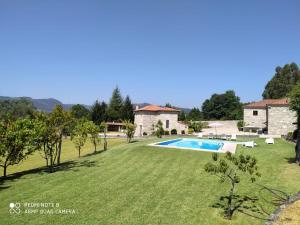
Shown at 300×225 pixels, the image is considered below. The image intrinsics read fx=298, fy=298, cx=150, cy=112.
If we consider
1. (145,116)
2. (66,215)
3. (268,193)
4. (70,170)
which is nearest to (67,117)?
(70,170)

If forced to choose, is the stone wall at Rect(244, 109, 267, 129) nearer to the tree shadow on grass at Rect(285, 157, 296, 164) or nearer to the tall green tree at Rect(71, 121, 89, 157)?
the tree shadow on grass at Rect(285, 157, 296, 164)

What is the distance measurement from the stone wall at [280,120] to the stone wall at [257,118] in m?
8.74

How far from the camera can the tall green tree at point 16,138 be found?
63.1ft

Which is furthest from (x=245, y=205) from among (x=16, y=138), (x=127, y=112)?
(x=127, y=112)

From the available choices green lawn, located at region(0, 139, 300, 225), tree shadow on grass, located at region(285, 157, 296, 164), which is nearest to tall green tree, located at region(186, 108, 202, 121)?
green lawn, located at region(0, 139, 300, 225)

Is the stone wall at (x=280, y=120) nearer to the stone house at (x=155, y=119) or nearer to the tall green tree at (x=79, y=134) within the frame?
the stone house at (x=155, y=119)

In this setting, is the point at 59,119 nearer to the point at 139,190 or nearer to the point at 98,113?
the point at 139,190

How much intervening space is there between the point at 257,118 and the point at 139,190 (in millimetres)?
44128

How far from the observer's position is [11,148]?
1986cm

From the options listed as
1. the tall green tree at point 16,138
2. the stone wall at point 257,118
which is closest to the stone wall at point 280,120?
the stone wall at point 257,118

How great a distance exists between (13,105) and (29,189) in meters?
129

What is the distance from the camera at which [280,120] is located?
44844mm

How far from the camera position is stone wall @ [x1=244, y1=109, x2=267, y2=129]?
177ft

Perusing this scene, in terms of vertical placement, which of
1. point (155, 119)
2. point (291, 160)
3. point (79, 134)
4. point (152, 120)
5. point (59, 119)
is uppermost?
point (155, 119)
